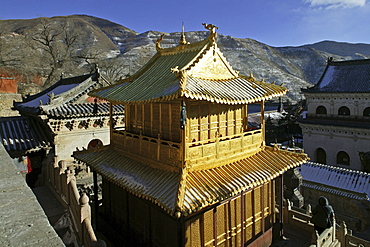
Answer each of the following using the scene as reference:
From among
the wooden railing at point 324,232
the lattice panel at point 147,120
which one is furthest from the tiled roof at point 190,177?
the wooden railing at point 324,232

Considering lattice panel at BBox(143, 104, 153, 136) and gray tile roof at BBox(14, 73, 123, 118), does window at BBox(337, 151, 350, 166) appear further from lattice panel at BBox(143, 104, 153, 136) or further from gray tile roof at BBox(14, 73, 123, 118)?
lattice panel at BBox(143, 104, 153, 136)

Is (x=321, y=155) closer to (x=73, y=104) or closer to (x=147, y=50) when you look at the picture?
(x=73, y=104)

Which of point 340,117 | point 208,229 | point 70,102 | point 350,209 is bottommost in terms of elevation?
point 350,209

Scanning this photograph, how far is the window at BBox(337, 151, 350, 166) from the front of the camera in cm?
3156

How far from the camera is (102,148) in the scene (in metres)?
11.9

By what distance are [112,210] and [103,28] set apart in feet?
557

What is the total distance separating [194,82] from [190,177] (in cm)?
300

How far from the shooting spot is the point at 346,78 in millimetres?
33656

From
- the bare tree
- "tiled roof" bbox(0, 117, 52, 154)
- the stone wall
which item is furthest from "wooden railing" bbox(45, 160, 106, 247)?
the bare tree

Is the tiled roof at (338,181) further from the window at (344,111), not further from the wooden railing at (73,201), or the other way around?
the wooden railing at (73,201)

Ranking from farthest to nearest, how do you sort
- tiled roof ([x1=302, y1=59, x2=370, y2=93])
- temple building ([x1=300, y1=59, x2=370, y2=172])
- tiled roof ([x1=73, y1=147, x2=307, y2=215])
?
tiled roof ([x1=302, y1=59, x2=370, y2=93]), temple building ([x1=300, y1=59, x2=370, y2=172]), tiled roof ([x1=73, y1=147, x2=307, y2=215])

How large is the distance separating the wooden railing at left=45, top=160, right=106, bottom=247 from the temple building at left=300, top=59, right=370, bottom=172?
30601 mm

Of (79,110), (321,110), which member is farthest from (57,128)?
(321,110)

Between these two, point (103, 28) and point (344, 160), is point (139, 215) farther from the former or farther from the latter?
point (103, 28)
